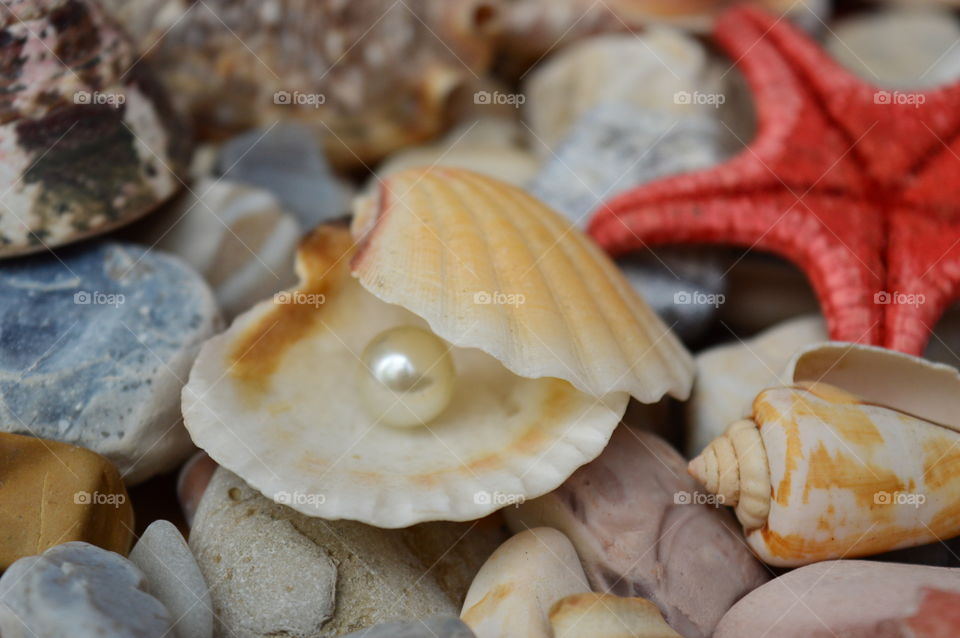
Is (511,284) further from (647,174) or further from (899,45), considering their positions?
(899,45)

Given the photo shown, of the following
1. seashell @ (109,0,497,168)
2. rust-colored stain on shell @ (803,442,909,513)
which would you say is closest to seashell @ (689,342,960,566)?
rust-colored stain on shell @ (803,442,909,513)

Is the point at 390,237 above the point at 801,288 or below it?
above

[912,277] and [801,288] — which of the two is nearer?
[912,277]

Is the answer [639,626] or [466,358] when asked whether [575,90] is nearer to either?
[466,358]

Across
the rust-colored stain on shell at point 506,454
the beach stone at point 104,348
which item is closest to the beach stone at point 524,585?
the rust-colored stain on shell at point 506,454

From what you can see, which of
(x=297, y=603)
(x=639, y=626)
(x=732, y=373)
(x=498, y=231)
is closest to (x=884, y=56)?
(x=732, y=373)

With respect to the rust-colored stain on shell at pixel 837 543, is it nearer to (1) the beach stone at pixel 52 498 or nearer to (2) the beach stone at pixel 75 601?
(2) the beach stone at pixel 75 601
